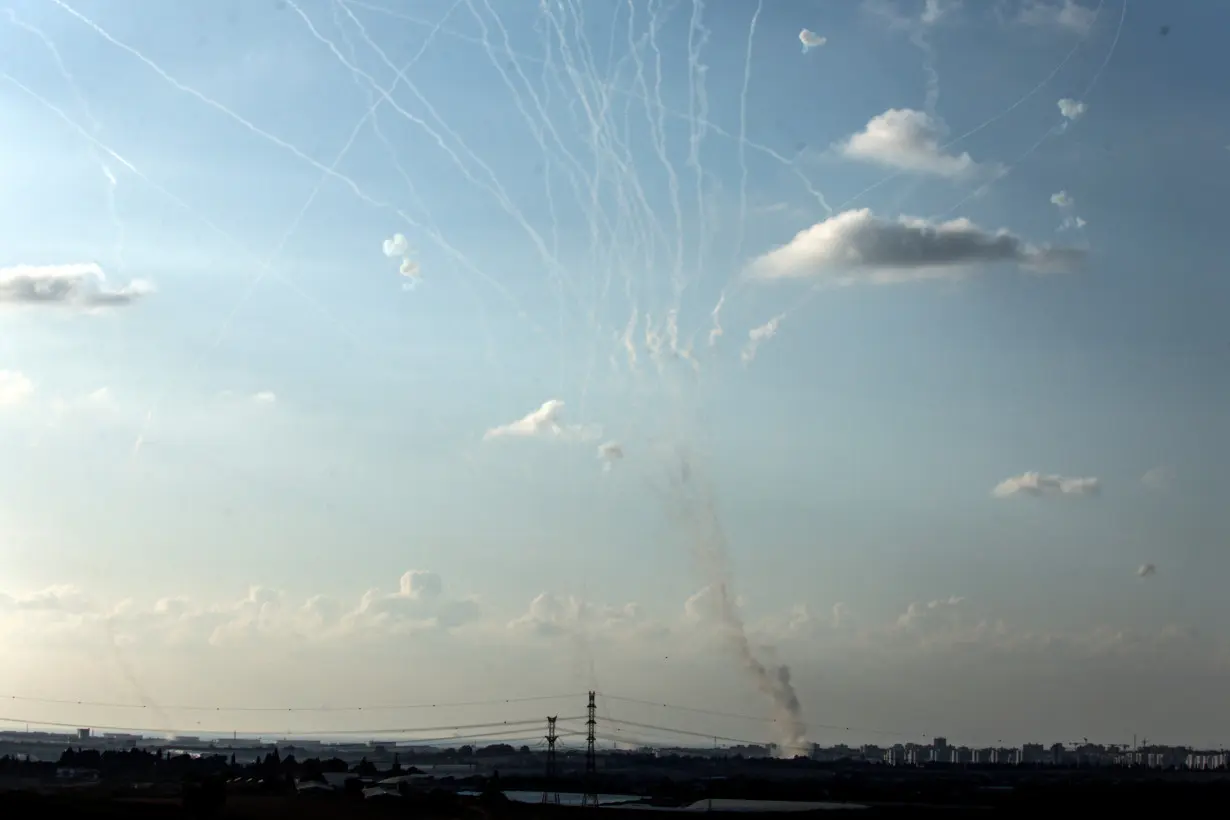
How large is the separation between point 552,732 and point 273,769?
39.6 metres

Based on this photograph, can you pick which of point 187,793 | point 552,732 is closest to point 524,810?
point 187,793

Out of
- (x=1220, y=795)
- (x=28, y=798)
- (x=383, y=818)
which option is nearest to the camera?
(x=28, y=798)

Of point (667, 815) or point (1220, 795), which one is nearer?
point (667, 815)

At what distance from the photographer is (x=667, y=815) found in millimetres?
129625

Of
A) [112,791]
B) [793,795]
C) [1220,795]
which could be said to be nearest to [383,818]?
[112,791]

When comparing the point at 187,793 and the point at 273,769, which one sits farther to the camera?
the point at 273,769

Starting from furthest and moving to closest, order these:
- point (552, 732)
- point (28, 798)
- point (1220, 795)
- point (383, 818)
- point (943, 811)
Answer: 1. point (552, 732)
2. point (1220, 795)
3. point (943, 811)
4. point (383, 818)
5. point (28, 798)

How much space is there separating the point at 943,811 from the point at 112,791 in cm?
7896

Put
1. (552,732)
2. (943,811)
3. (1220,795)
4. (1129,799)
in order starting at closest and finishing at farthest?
(943,811) < (1129,799) < (1220,795) < (552,732)

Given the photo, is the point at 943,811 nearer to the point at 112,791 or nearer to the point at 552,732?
the point at 552,732

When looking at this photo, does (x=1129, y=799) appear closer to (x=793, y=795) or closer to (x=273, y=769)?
(x=793, y=795)

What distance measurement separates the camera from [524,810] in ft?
410

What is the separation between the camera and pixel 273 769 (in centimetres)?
19625

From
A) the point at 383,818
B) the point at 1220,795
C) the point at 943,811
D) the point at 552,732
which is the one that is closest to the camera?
the point at 383,818
